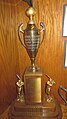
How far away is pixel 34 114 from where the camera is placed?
40.1 inches

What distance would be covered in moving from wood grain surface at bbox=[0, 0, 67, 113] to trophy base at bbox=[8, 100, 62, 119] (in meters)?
0.12

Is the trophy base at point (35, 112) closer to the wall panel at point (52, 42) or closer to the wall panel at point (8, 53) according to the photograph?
the wall panel at point (8, 53)

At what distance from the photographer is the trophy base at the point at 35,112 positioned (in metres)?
1.01

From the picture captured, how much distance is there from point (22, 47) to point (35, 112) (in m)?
0.49

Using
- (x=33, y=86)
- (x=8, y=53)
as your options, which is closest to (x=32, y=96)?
(x=33, y=86)

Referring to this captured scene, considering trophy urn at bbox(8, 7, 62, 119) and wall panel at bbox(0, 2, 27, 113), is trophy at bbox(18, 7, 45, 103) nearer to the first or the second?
trophy urn at bbox(8, 7, 62, 119)

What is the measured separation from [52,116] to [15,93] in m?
0.38

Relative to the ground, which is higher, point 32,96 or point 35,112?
point 32,96

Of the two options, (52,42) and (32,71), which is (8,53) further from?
→ (52,42)

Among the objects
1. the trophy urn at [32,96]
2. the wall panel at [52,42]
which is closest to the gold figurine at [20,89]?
the trophy urn at [32,96]

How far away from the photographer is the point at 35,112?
1026 mm

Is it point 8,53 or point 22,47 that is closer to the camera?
point 8,53

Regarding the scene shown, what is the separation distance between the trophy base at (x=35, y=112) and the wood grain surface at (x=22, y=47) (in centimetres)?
12

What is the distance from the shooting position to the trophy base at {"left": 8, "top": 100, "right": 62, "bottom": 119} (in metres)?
1.01
